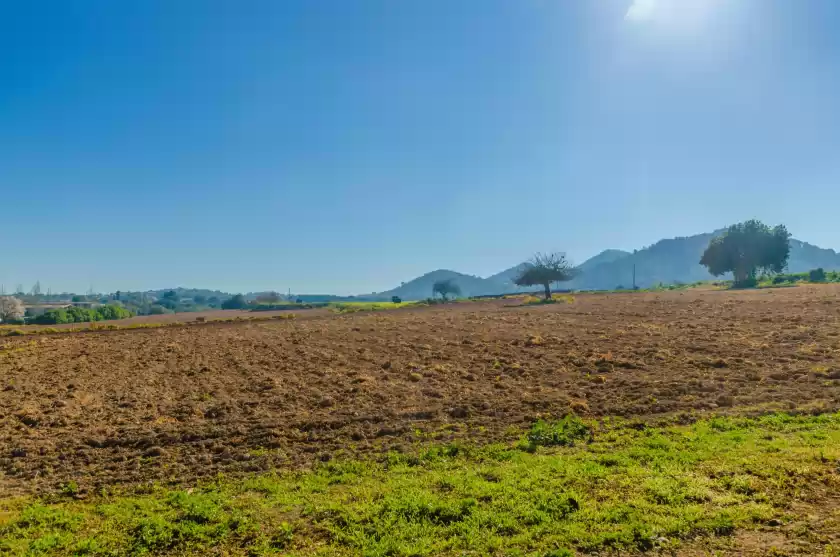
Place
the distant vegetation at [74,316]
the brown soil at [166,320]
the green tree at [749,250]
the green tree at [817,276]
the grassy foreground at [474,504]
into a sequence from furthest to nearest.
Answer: the green tree at [749,250]
the green tree at [817,276]
the distant vegetation at [74,316]
the brown soil at [166,320]
the grassy foreground at [474,504]

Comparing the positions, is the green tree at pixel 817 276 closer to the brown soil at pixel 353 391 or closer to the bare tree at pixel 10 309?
the brown soil at pixel 353 391

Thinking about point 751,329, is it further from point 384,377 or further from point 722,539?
point 722,539

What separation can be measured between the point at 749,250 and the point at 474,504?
11458cm

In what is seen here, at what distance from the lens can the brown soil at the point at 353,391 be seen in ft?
36.2

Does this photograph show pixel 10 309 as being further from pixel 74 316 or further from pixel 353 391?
pixel 353 391

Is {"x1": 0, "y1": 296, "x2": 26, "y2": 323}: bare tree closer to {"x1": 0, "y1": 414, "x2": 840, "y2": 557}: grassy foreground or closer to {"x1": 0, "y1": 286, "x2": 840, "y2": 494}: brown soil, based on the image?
{"x1": 0, "y1": 286, "x2": 840, "y2": 494}: brown soil

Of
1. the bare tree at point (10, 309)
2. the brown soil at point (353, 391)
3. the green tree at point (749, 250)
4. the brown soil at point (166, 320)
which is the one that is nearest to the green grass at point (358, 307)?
the brown soil at point (166, 320)

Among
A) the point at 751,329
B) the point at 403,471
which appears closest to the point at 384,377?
the point at 403,471

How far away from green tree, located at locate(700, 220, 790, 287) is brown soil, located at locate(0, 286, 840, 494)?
82592 millimetres

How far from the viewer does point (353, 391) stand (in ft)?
54.0

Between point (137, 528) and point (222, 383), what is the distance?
482 inches

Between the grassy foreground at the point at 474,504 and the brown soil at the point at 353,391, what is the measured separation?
135 cm

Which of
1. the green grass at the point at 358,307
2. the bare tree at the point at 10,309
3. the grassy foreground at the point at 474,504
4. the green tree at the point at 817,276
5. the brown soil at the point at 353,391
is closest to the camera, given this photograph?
the grassy foreground at the point at 474,504

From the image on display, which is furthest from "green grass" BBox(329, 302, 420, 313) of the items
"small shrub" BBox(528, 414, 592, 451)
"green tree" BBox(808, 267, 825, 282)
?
"green tree" BBox(808, 267, 825, 282)
